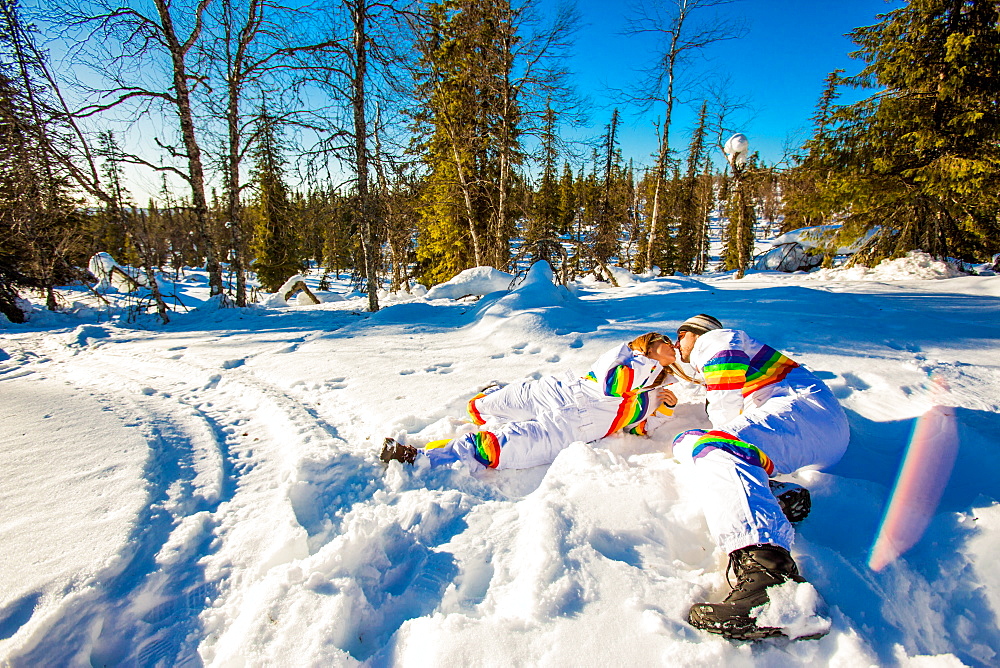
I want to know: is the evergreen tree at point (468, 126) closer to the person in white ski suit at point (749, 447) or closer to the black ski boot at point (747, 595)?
the person in white ski suit at point (749, 447)

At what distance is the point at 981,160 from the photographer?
7.37 metres

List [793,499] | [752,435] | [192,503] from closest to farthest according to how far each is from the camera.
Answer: [793,499]
[752,435]
[192,503]

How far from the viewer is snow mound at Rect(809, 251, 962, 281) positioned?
309 inches

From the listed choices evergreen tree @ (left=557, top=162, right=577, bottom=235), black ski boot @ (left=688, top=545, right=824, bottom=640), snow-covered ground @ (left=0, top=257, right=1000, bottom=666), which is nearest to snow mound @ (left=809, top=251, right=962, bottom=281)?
snow-covered ground @ (left=0, top=257, right=1000, bottom=666)

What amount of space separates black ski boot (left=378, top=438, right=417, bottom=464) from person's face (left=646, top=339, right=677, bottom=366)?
1653 millimetres

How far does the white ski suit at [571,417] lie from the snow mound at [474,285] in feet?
19.7

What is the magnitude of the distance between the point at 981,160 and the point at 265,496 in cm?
1238

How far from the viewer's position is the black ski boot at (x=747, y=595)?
4.11 feet

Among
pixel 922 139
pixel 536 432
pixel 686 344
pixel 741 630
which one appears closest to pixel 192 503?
pixel 536 432

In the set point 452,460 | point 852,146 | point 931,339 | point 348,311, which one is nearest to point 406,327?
point 348,311

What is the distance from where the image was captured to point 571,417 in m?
2.48

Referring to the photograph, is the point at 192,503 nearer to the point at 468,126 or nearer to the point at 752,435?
the point at 752,435

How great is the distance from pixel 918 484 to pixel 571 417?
1747mm

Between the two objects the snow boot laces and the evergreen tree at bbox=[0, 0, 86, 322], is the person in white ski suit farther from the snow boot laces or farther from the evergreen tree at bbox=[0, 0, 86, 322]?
the evergreen tree at bbox=[0, 0, 86, 322]
